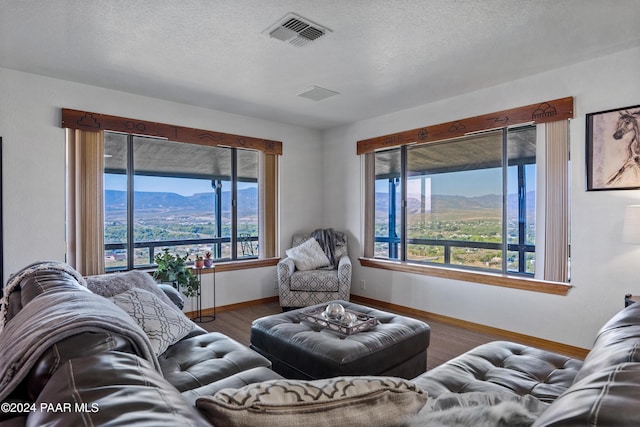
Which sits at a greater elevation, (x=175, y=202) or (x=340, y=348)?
(x=175, y=202)

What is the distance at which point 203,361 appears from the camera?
1.84m

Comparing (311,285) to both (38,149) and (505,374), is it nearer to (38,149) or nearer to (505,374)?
(505,374)

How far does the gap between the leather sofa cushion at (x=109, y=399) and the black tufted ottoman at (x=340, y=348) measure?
4.49 ft

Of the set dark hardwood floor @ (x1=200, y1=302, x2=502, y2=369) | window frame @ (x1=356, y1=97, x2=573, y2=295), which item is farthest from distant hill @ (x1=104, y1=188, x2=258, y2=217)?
window frame @ (x1=356, y1=97, x2=573, y2=295)

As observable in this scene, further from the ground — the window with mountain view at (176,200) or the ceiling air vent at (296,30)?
the ceiling air vent at (296,30)

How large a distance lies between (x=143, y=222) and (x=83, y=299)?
3164mm

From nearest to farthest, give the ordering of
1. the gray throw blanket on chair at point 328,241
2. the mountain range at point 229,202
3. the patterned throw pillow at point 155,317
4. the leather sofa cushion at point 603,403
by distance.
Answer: the leather sofa cushion at point 603,403 → the patterned throw pillow at point 155,317 → the mountain range at point 229,202 → the gray throw blanket on chair at point 328,241

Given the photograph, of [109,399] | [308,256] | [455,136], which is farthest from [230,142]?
[109,399]

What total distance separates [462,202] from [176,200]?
11.2 feet

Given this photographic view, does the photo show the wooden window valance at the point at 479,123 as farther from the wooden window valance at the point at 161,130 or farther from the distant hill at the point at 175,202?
the distant hill at the point at 175,202

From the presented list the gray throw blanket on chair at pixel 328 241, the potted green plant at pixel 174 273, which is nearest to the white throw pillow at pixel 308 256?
the gray throw blanket on chair at pixel 328 241

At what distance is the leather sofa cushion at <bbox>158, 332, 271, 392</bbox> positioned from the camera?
5.43ft

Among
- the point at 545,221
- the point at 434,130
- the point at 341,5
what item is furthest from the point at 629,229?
the point at 341,5

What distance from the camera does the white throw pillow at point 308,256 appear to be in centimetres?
452
